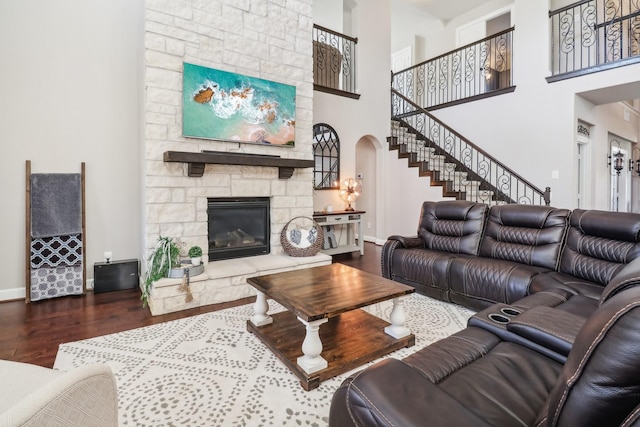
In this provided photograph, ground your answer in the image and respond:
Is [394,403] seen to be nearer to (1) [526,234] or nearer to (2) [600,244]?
(2) [600,244]

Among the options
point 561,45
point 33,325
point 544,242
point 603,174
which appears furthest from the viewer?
point 603,174

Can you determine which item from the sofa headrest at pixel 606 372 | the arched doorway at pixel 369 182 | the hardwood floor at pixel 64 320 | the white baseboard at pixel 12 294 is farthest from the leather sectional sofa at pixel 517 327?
the white baseboard at pixel 12 294

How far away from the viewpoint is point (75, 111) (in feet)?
11.5

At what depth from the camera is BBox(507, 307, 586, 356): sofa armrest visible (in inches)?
52.7

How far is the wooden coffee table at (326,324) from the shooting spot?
1.89 m

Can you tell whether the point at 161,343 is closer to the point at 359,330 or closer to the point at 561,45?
the point at 359,330

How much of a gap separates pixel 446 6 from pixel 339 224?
6120mm

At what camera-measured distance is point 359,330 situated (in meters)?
2.44

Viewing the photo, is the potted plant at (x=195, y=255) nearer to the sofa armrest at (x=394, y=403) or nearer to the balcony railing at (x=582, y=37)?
the sofa armrest at (x=394, y=403)

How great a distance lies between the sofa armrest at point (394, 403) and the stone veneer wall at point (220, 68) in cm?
295

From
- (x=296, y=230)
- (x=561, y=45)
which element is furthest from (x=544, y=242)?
(x=561, y=45)

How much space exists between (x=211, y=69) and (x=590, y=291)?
156 inches

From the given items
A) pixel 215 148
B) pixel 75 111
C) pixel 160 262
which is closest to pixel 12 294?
pixel 160 262

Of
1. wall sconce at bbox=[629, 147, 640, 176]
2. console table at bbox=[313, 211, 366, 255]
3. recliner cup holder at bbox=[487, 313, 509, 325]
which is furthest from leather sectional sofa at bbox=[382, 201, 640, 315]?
wall sconce at bbox=[629, 147, 640, 176]
